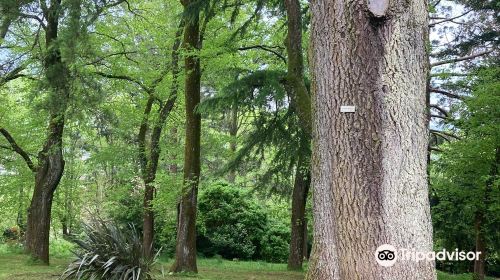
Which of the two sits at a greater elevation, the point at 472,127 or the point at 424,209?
the point at 472,127

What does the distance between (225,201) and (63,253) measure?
5839 mm

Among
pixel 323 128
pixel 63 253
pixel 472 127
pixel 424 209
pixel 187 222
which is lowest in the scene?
pixel 63 253

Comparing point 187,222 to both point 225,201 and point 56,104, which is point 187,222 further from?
point 225,201

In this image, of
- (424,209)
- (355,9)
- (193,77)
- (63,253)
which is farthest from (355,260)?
(63,253)

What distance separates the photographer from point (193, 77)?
31.6 ft

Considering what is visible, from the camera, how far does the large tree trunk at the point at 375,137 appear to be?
2570 mm

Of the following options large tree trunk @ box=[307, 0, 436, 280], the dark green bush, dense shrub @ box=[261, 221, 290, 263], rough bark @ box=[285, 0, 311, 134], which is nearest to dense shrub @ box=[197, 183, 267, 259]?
dense shrub @ box=[261, 221, 290, 263]

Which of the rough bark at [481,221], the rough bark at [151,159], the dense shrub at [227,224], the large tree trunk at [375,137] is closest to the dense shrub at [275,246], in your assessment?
the dense shrub at [227,224]

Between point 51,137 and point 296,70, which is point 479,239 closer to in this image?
point 296,70

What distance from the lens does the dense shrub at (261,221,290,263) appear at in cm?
1619

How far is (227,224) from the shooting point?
1599 centimetres

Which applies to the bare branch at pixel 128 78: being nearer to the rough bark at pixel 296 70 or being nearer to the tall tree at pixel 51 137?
the tall tree at pixel 51 137

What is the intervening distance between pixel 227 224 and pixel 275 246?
1.89 metres

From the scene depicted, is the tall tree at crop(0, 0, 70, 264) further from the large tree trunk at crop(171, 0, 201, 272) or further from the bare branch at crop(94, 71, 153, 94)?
the large tree trunk at crop(171, 0, 201, 272)
